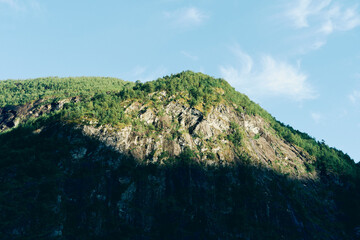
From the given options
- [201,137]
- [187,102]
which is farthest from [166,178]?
[187,102]

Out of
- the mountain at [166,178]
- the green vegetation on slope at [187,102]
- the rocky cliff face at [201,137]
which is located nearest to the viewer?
the mountain at [166,178]

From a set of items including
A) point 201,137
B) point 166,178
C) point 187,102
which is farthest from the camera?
point 187,102

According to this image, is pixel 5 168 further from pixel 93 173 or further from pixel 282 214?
pixel 282 214

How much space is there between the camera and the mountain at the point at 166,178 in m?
58.9

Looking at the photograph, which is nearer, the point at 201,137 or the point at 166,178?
the point at 166,178

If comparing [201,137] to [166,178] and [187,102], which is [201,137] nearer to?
[187,102]

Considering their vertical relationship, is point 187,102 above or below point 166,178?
above

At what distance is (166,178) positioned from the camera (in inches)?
2810

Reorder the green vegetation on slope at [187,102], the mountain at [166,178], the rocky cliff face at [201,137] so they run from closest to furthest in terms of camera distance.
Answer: the mountain at [166,178], the rocky cliff face at [201,137], the green vegetation on slope at [187,102]

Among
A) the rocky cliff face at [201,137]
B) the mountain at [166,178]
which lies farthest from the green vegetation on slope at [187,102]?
the rocky cliff face at [201,137]

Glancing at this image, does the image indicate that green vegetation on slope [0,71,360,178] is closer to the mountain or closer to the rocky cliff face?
the mountain

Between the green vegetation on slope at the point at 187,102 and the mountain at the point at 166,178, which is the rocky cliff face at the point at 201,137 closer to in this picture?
the mountain at the point at 166,178

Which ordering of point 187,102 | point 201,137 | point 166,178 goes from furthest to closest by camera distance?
point 187,102
point 201,137
point 166,178

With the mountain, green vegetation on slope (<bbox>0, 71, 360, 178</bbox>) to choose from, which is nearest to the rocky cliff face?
the mountain
